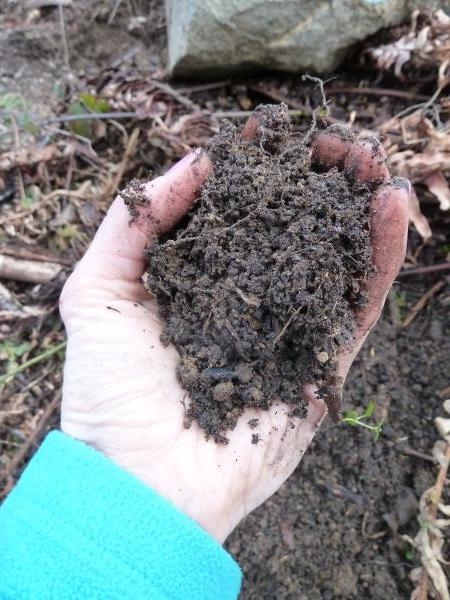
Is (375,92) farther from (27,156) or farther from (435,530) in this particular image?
(435,530)

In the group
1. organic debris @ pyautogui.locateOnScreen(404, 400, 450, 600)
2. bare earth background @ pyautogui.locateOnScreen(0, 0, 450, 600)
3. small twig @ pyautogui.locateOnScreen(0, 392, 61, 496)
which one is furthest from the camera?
small twig @ pyautogui.locateOnScreen(0, 392, 61, 496)

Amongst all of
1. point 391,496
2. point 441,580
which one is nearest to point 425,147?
point 391,496

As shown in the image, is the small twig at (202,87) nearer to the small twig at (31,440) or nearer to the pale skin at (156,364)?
the pale skin at (156,364)

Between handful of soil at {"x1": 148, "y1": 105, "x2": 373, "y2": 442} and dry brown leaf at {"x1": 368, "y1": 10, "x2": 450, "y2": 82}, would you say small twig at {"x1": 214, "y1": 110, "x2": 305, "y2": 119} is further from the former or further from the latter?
handful of soil at {"x1": 148, "y1": 105, "x2": 373, "y2": 442}

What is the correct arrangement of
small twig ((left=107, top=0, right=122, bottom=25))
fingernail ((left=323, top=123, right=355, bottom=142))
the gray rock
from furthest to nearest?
small twig ((left=107, top=0, right=122, bottom=25)) < the gray rock < fingernail ((left=323, top=123, right=355, bottom=142))

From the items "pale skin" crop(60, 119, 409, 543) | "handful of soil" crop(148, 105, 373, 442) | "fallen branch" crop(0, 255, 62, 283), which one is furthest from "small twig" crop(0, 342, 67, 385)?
"handful of soil" crop(148, 105, 373, 442)
